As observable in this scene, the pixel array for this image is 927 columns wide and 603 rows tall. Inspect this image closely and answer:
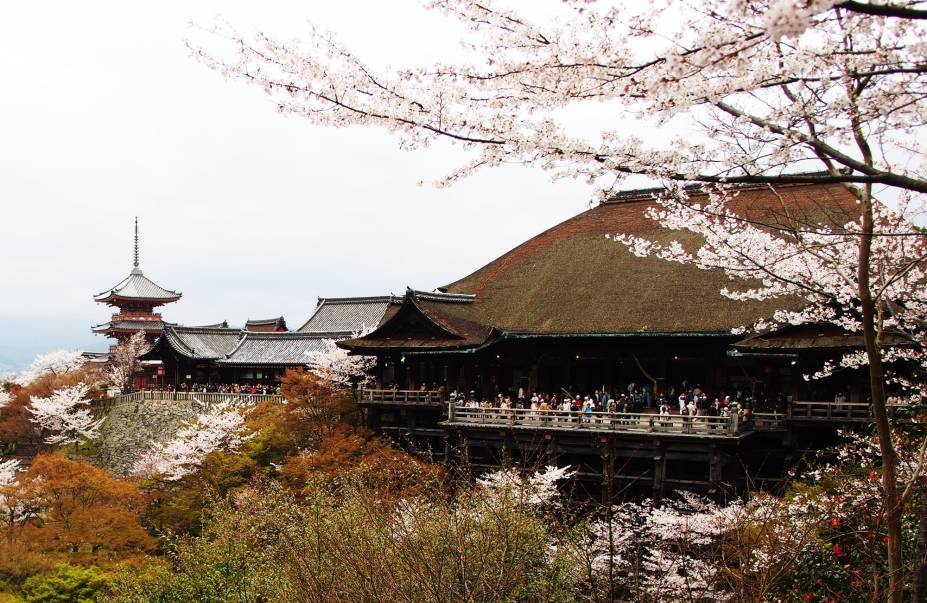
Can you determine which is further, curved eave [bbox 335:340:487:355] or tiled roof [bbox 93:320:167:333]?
tiled roof [bbox 93:320:167:333]

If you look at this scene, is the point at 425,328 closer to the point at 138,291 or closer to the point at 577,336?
the point at 577,336

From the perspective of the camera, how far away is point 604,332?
21078mm

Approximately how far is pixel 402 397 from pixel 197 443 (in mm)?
6746

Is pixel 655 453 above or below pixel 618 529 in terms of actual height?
above

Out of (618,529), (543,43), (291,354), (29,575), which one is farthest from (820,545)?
(291,354)

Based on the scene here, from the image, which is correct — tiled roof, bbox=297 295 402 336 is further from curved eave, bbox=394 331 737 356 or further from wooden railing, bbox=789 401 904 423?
wooden railing, bbox=789 401 904 423

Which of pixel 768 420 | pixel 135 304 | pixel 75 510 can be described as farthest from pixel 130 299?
pixel 768 420

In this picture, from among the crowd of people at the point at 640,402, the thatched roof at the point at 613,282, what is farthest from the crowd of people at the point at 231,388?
the crowd of people at the point at 640,402

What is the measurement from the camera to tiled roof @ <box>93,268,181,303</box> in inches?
2027

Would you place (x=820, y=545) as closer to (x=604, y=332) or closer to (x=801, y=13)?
(x=801, y=13)

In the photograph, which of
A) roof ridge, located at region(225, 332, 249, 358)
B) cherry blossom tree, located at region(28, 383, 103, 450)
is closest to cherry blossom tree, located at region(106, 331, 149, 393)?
cherry blossom tree, located at region(28, 383, 103, 450)

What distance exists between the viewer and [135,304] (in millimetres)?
52188

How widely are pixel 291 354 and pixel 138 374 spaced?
12.4 m

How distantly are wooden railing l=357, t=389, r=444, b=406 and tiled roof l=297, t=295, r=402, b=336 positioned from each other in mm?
13431
